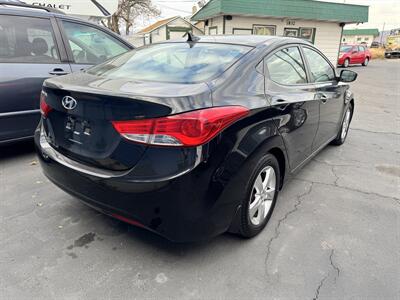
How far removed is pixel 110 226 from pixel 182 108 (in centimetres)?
137

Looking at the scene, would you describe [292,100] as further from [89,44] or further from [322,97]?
[89,44]

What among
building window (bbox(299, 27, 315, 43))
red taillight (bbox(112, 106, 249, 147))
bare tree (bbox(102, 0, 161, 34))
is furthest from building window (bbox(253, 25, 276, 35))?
red taillight (bbox(112, 106, 249, 147))

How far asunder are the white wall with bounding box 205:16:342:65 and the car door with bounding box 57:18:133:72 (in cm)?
1215

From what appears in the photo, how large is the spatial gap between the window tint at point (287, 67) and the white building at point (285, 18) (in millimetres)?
12602

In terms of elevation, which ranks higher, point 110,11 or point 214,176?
point 110,11

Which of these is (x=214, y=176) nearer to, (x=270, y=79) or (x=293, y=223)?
(x=270, y=79)

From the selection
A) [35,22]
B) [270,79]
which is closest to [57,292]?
[270,79]

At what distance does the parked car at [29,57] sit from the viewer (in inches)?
140

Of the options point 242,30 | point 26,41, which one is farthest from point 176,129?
point 242,30

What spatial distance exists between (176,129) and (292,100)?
52.5 inches

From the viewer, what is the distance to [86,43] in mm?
4316

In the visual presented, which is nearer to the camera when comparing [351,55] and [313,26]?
[313,26]

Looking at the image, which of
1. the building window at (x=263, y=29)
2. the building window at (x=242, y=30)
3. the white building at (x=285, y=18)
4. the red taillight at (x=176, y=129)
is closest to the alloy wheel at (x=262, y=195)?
the red taillight at (x=176, y=129)

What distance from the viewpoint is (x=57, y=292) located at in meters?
1.92
